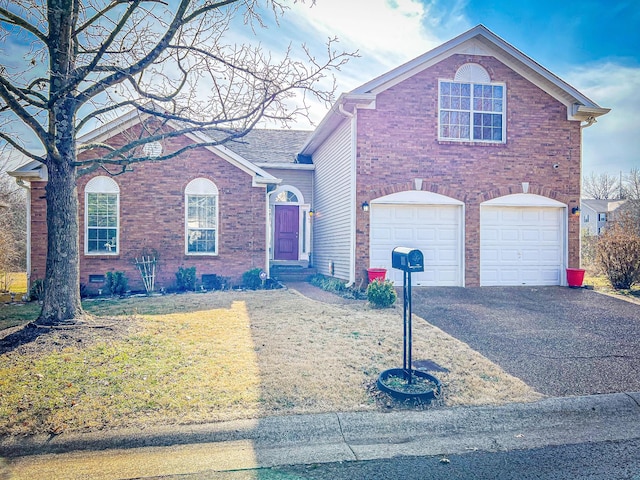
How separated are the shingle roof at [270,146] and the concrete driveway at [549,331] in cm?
829

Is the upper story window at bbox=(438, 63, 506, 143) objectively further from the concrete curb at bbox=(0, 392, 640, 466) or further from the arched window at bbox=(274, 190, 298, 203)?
the concrete curb at bbox=(0, 392, 640, 466)

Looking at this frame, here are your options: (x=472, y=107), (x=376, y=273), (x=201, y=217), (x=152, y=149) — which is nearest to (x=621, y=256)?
(x=472, y=107)

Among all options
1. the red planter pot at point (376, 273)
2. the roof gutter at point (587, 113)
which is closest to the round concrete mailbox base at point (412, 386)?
the red planter pot at point (376, 273)

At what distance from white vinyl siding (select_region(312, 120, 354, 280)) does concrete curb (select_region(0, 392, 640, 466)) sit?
310 inches

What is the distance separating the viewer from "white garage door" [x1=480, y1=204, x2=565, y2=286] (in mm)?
12297

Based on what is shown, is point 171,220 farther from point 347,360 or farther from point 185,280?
point 347,360

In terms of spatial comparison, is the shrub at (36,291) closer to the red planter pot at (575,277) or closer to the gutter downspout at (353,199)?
the gutter downspout at (353,199)

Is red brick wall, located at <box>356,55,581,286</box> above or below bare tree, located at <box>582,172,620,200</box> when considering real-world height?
below

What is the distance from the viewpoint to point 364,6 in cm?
845

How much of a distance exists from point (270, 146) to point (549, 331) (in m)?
13.2

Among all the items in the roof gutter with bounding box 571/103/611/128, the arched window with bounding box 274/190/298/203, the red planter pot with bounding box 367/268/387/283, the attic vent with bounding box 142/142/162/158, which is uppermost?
the roof gutter with bounding box 571/103/611/128

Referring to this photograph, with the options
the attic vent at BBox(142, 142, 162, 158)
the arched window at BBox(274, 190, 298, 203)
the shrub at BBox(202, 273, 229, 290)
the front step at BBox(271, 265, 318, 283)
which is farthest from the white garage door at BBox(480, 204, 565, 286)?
the attic vent at BBox(142, 142, 162, 158)

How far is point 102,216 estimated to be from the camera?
12625mm

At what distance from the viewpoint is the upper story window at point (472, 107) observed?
39.8 feet
